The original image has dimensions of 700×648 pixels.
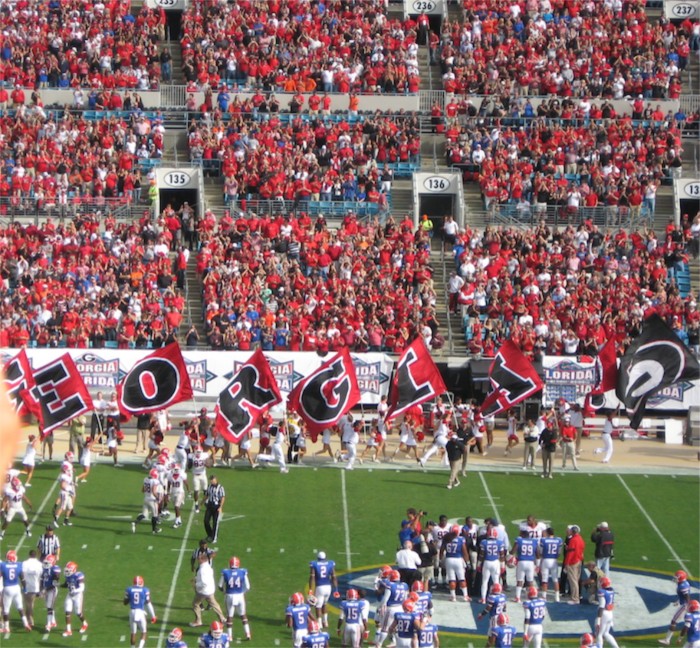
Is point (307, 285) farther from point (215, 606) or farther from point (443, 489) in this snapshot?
point (215, 606)

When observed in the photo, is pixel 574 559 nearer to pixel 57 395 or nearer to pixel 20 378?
pixel 57 395

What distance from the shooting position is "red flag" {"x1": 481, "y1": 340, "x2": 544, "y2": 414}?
26.2 metres

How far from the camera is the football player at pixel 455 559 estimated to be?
1991cm

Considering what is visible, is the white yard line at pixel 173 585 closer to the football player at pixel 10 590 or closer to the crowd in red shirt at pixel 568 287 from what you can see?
the football player at pixel 10 590

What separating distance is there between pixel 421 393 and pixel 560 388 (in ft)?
23.7

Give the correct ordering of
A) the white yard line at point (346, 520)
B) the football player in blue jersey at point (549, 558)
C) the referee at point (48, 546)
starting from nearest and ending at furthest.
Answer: the referee at point (48, 546)
the football player in blue jersey at point (549, 558)
the white yard line at point (346, 520)

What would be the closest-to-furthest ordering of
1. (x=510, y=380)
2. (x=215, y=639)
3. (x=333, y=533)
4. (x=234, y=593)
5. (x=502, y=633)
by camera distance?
(x=215, y=639), (x=502, y=633), (x=234, y=593), (x=333, y=533), (x=510, y=380)

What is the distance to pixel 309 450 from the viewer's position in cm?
2964

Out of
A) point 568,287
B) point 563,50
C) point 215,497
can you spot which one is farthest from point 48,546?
point 563,50

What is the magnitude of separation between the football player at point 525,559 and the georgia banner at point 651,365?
17.1 feet

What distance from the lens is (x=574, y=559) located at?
20.0 meters

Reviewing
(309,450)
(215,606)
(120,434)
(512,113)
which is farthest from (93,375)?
(512,113)


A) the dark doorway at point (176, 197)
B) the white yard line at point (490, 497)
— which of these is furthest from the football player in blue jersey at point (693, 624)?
the dark doorway at point (176, 197)

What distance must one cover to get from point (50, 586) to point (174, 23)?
32888 millimetres
